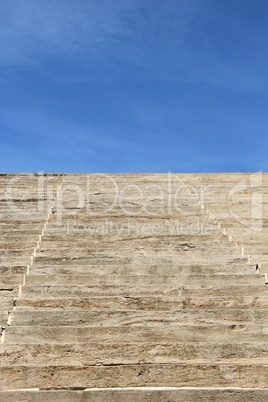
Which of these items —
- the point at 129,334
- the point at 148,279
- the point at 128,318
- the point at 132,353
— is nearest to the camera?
the point at 132,353

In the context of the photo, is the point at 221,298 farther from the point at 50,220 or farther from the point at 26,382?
the point at 50,220

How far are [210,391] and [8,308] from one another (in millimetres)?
1549

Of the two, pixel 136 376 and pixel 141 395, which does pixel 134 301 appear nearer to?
pixel 136 376

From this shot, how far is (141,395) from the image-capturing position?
3.29 meters

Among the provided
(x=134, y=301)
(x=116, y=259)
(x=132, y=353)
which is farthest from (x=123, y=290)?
(x=132, y=353)

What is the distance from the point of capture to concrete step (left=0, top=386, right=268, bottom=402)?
3.28 metres

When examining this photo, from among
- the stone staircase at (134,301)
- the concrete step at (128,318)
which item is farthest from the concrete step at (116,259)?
the concrete step at (128,318)

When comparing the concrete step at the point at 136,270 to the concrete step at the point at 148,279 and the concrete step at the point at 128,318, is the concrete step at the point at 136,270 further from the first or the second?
the concrete step at the point at 128,318

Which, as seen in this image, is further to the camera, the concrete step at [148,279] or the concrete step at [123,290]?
the concrete step at [148,279]

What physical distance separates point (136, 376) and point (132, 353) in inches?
7.1

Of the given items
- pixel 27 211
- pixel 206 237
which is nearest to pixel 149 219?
pixel 206 237

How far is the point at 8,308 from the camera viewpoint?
4.17 m

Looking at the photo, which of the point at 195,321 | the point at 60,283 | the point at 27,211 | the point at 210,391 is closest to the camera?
the point at 210,391

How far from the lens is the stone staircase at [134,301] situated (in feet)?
11.3
